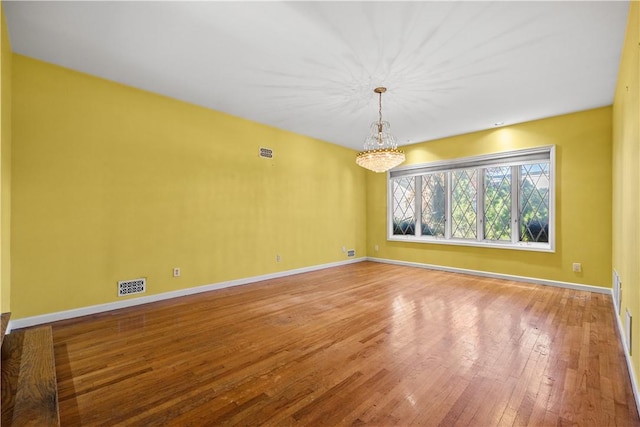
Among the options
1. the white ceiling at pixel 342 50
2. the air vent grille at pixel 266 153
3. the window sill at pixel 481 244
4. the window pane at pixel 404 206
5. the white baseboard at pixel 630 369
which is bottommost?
the white baseboard at pixel 630 369

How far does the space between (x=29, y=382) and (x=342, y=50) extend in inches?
132

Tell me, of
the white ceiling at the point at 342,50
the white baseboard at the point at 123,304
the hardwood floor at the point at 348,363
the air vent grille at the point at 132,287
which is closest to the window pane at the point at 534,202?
the white ceiling at the point at 342,50

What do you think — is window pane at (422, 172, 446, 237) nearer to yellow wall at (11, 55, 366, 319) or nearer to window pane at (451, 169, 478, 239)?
window pane at (451, 169, 478, 239)

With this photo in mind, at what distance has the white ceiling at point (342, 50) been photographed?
2299mm

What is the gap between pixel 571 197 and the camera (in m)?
4.43

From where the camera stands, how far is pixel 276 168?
5.30m

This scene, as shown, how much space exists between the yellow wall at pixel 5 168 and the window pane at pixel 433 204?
20.7 feet

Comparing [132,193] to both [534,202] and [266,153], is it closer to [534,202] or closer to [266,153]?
[266,153]

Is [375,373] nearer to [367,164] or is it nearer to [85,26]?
[367,164]

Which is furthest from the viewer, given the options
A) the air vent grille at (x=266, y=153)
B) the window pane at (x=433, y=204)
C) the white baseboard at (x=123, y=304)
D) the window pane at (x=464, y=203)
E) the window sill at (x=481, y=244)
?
the window pane at (x=433, y=204)

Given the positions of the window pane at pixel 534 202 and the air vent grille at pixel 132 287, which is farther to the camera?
the window pane at pixel 534 202

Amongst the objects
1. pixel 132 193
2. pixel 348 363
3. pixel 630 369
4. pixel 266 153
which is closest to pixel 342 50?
pixel 266 153

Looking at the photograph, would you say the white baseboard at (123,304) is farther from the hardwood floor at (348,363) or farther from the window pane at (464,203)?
the window pane at (464,203)

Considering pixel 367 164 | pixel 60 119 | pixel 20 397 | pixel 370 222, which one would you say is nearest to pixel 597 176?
pixel 367 164
